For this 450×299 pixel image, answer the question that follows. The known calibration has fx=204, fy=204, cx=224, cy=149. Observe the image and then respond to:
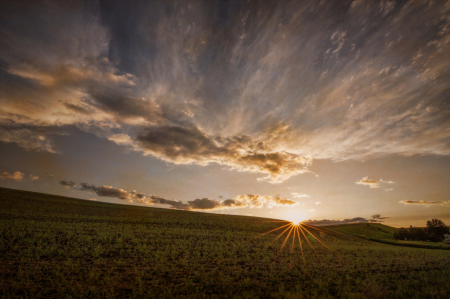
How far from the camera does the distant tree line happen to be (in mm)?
81338

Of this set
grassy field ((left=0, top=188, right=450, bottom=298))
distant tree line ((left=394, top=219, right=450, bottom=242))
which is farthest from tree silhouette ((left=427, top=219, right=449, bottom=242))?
grassy field ((left=0, top=188, right=450, bottom=298))

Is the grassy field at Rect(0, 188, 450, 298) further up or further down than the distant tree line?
further down

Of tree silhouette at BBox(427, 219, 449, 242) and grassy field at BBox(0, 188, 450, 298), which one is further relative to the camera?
tree silhouette at BBox(427, 219, 449, 242)

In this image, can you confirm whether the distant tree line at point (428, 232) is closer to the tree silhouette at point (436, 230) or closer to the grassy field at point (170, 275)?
the tree silhouette at point (436, 230)

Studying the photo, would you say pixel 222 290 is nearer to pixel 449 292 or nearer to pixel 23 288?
pixel 23 288

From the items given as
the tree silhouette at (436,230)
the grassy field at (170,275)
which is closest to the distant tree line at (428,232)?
the tree silhouette at (436,230)

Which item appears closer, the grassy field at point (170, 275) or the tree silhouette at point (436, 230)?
the grassy field at point (170, 275)

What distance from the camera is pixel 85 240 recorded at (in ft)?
80.6

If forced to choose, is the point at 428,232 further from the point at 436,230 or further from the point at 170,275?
the point at 170,275

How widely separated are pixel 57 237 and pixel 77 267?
43.1ft

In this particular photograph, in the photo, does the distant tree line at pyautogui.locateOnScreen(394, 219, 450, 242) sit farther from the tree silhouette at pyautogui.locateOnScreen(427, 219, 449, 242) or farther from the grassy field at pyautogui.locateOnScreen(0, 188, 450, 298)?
the grassy field at pyautogui.locateOnScreen(0, 188, 450, 298)

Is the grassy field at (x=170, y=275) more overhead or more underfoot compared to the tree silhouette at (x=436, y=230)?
more underfoot

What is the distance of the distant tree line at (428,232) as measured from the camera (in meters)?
81.3

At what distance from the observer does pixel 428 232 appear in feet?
275
